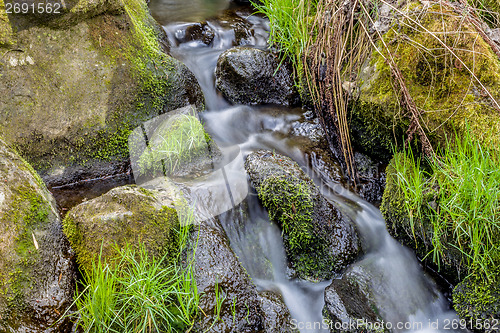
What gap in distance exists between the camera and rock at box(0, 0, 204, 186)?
10.5ft

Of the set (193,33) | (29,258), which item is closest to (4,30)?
(29,258)

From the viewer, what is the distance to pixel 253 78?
15.3 ft

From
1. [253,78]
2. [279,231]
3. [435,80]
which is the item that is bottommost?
[279,231]

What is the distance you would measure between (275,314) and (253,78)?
3050mm

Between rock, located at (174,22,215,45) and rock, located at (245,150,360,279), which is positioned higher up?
rock, located at (174,22,215,45)

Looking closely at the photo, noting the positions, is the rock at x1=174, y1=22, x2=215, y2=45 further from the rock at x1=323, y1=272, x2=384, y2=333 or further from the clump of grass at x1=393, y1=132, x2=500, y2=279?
the rock at x1=323, y1=272, x2=384, y2=333

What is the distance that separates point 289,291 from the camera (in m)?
3.07

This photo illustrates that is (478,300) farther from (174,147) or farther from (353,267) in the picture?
(174,147)

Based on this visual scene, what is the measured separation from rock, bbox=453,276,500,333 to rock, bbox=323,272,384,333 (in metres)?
0.68

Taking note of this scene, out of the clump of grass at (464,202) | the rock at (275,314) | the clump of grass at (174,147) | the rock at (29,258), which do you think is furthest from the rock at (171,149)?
the clump of grass at (464,202)

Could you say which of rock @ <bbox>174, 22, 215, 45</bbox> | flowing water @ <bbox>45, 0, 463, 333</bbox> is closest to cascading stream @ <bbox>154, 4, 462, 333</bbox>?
flowing water @ <bbox>45, 0, 463, 333</bbox>

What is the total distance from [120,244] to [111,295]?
0.36 metres

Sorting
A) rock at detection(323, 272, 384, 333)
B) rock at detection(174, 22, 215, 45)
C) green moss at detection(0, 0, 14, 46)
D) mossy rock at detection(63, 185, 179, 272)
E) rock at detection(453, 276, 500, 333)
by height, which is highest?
green moss at detection(0, 0, 14, 46)

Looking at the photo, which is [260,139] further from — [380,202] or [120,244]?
[120,244]
